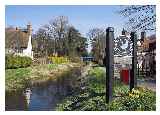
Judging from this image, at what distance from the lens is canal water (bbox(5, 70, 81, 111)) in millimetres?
6633

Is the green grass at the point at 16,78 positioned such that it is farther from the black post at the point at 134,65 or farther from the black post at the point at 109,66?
the black post at the point at 134,65

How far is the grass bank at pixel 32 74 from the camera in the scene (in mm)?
6645

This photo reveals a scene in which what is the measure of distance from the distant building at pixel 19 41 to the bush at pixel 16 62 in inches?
1.9

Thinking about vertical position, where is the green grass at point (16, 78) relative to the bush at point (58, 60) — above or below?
below

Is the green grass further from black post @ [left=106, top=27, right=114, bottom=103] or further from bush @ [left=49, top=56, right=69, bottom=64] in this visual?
black post @ [left=106, top=27, right=114, bottom=103]

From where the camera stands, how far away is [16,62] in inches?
262

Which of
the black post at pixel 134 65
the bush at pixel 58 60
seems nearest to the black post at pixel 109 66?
the black post at pixel 134 65

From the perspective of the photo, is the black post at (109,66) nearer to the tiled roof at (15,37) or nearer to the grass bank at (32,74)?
the grass bank at (32,74)

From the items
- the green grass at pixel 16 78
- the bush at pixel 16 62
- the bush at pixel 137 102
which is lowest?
the bush at pixel 137 102

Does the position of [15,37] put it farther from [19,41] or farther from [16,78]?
[16,78]

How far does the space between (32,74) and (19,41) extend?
396mm

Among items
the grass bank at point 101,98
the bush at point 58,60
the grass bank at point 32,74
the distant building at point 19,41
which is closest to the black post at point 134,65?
the grass bank at point 101,98

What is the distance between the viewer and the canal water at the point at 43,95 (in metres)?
6.63

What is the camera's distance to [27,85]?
6688mm
